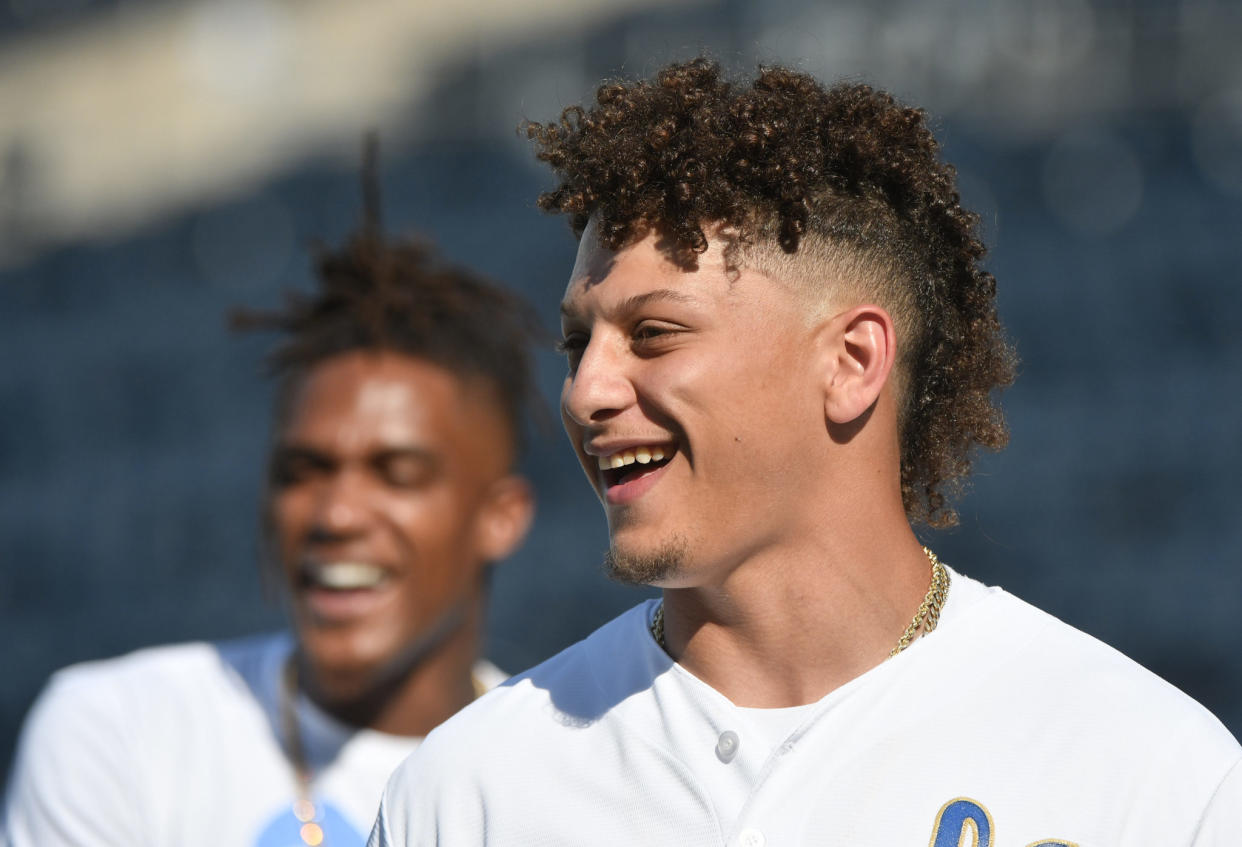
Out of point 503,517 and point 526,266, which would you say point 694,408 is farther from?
point 526,266

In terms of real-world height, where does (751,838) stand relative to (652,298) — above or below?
below

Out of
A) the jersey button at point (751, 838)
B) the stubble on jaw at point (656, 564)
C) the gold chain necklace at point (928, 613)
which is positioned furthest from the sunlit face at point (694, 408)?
the jersey button at point (751, 838)

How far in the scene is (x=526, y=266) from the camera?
18531 mm

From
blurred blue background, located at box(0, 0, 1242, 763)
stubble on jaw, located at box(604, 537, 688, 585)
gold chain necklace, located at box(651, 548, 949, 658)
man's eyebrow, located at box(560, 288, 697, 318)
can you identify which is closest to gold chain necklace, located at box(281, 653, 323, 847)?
gold chain necklace, located at box(651, 548, 949, 658)

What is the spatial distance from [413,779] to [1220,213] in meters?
14.8

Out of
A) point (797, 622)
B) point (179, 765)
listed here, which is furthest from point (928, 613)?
point (179, 765)

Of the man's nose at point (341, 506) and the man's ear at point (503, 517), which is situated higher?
the man's nose at point (341, 506)

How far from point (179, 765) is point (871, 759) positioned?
2682 millimetres

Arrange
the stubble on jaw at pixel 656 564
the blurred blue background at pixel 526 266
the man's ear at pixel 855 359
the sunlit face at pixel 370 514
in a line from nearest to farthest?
1. the stubble on jaw at pixel 656 564
2. the man's ear at pixel 855 359
3. the sunlit face at pixel 370 514
4. the blurred blue background at pixel 526 266

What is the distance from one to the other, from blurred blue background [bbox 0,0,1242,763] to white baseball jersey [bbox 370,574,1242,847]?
9273 millimetres

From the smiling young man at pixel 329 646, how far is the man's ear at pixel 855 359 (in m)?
2.17

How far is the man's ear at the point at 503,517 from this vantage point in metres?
4.92

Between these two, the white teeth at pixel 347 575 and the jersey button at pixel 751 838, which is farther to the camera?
the white teeth at pixel 347 575

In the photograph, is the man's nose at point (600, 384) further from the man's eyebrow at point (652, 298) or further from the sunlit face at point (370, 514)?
the sunlit face at point (370, 514)
